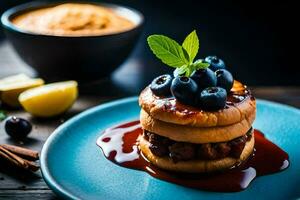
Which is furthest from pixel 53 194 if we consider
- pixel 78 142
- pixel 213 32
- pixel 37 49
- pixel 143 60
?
pixel 213 32

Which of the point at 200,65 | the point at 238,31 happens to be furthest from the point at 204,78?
the point at 238,31

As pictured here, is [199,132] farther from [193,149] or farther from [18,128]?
[18,128]

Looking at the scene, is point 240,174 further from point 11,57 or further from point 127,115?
point 11,57

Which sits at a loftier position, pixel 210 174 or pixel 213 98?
pixel 213 98

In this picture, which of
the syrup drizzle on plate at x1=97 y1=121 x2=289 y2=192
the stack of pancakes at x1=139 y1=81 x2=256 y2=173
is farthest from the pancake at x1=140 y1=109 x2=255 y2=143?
the syrup drizzle on plate at x1=97 y1=121 x2=289 y2=192

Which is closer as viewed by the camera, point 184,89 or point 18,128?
point 184,89

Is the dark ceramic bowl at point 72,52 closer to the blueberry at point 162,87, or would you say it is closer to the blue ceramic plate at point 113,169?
the blue ceramic plate at point 113,169
